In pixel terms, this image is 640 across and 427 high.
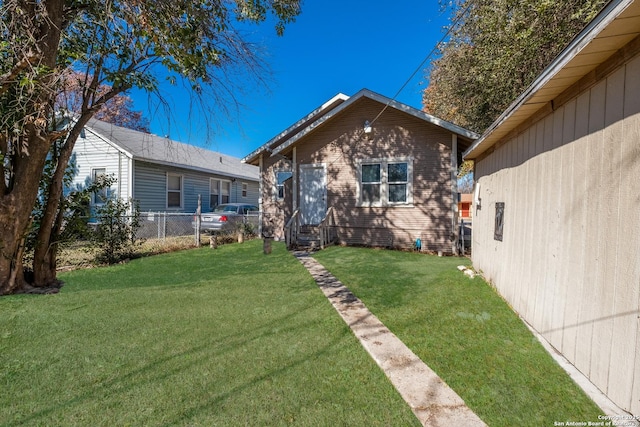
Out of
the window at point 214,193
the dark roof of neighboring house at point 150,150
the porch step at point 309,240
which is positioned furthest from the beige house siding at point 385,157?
the window at point 214,193

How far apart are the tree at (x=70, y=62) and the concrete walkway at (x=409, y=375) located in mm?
4364

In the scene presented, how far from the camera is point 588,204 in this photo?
266 centimetres

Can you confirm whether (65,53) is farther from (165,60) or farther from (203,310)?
(203,310)

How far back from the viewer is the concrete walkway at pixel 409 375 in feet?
7.01

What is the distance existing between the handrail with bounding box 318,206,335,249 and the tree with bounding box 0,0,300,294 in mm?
5225

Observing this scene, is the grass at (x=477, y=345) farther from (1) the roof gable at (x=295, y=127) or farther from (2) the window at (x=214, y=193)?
(2) the window at (x=214, y=193)

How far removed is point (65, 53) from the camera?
5.16m

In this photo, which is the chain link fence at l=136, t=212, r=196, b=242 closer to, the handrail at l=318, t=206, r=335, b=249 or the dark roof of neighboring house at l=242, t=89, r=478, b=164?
the dark roof of neighboring house at l=242, t=89, r=478, b=164

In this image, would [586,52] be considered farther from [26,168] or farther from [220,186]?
[220,186]

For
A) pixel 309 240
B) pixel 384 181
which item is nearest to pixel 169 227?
pixel 309 240

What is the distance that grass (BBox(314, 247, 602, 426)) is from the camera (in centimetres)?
223

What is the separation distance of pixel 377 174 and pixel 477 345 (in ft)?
24.7

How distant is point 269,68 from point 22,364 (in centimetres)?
531

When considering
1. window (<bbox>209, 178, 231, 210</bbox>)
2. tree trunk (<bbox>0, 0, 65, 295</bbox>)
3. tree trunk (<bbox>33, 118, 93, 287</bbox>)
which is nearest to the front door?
tree trunk (<bbox>33, 118, 93, 287</bbox>)
